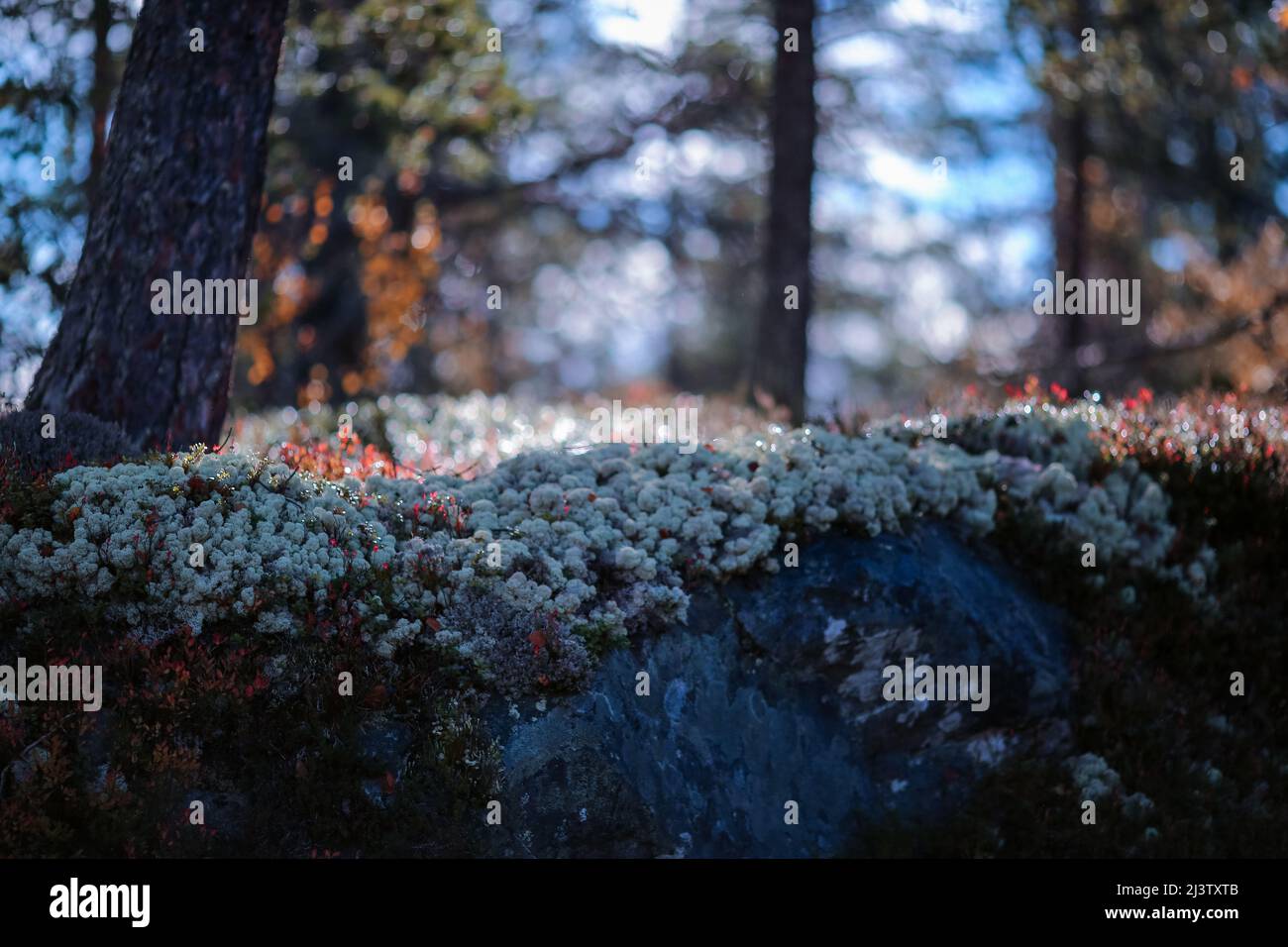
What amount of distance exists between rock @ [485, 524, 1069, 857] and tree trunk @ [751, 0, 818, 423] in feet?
17.4

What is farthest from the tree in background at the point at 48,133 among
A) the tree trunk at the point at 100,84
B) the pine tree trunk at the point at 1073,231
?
the pine tree trunk at the point at 1073,231

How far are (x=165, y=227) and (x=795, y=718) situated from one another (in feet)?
16.1

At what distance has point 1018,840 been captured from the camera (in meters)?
6.52

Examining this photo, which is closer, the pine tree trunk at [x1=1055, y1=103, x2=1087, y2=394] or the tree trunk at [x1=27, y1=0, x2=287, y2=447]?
A: the tree trunk at [x1=27, y1=0, x2=287, y2=447]

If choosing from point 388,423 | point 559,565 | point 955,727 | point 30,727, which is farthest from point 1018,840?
point 388,423

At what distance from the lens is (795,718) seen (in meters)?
6.50

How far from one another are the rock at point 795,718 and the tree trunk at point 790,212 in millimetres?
5313

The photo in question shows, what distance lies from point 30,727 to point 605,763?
2586 millimetres

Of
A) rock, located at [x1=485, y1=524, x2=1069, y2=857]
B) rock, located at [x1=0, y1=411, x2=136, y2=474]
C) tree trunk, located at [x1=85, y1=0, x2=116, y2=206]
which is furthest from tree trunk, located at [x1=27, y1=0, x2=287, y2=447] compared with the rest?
tree trunk, located at [x1=85, y1=0, x2=116, y2=206]

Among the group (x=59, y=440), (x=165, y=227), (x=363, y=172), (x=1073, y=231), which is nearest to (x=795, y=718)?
(x=59, y=440)

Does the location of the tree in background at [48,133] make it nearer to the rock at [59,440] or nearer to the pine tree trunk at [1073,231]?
the rock at [59,440]

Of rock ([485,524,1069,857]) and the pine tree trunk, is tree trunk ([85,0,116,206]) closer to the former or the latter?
rock ([485,524,1069,857])

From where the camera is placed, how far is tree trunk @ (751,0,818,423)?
1232 cm
